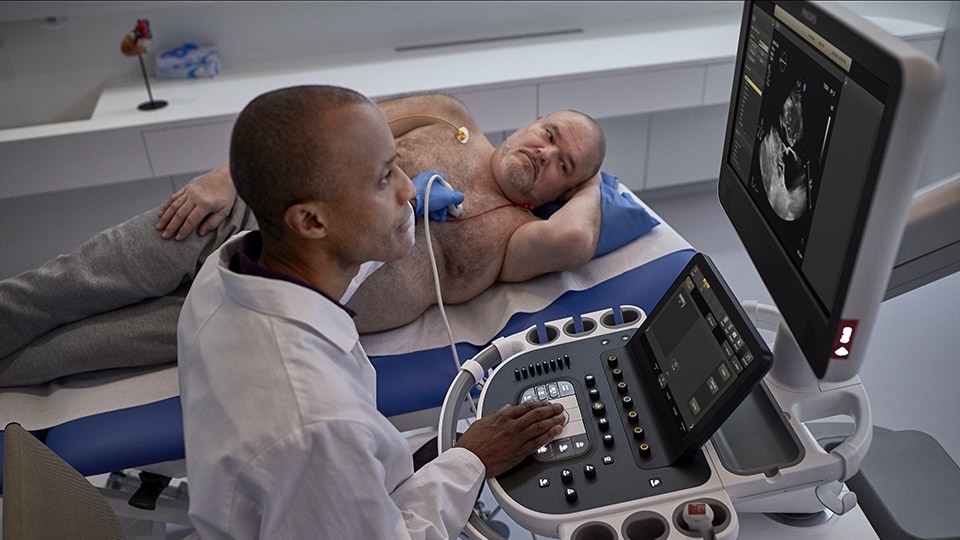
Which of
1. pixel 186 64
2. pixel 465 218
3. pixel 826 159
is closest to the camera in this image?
pixel 826 159

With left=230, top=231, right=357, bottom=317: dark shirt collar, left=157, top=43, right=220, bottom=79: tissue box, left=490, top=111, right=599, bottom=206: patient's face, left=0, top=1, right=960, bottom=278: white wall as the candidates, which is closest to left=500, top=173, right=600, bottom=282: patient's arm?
left=490, top=111, right=599, bottom=206: patient's face

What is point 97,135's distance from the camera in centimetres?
251

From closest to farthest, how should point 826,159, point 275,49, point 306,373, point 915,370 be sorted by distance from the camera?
point 826,159, point 306,373, point 915,370, point 275,49

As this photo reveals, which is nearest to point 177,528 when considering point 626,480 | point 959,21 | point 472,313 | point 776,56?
point 472,313

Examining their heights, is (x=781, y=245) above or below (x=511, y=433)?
above

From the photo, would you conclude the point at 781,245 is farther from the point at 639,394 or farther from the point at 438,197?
the point at 438,197

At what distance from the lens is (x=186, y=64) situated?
2914mm

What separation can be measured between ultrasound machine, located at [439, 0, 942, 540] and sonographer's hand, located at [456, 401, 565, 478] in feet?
0.07

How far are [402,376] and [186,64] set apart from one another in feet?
6.26

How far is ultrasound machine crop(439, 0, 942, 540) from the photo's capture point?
778mm

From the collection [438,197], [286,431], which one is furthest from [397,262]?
[286,431]

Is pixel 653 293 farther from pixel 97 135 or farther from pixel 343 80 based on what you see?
pixel 97 135

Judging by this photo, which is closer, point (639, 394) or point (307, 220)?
point (307, 220)

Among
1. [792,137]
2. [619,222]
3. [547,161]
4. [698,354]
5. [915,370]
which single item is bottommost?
[915,370]
